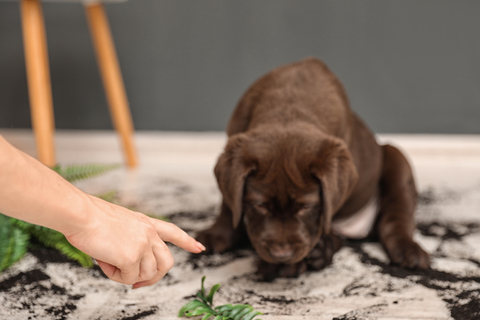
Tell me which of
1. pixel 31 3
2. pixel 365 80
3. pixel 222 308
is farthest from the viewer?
pixel 365 80

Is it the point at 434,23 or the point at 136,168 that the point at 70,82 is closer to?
the point at 136,168

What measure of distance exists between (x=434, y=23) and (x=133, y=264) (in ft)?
11.7

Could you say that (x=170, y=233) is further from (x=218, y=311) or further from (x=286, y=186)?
(x=286, y=186)

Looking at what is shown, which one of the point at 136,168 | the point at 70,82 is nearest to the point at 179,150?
the point at 136,168

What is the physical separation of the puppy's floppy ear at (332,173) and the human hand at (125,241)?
709 millimetres

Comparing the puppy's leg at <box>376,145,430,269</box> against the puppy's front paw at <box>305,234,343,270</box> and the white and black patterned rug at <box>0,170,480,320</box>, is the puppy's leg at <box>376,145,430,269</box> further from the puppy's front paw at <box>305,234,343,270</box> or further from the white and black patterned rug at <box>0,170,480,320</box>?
the puppy's front paw at <box>305,234,343,270</box>

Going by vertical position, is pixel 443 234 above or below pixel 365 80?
below

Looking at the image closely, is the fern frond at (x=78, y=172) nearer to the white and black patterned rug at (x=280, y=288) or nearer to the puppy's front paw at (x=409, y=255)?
the white and black patterned rug at (x=280, y=288)

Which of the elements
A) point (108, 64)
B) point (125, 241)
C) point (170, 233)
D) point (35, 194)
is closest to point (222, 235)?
point (170, 233)

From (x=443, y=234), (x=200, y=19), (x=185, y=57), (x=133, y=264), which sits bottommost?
(x=443, y=234)

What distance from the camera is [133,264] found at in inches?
42.1

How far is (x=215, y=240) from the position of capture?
2143mm

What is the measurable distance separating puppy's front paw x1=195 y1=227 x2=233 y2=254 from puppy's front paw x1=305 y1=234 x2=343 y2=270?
0.37m

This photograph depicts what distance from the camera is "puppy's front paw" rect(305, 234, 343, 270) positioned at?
1943 millimetres
